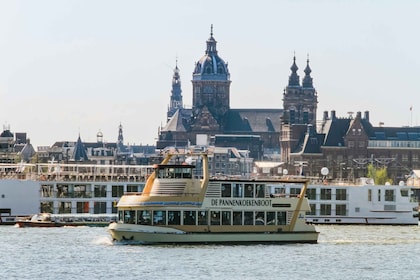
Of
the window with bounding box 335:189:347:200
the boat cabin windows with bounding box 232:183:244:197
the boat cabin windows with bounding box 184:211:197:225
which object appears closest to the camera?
the boat cabin windows with bounding box 184:211:197:225

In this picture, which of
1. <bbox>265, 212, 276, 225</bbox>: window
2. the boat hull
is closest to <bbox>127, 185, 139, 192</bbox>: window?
the boat hull

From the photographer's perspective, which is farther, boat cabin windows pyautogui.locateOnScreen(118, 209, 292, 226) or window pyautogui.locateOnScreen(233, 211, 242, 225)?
window pyautogui.locateOnScreen(233, 211, 242, 225)

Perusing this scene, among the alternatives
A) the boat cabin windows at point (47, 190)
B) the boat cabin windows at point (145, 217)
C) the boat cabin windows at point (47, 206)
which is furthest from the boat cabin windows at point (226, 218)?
the boat cabin windows at point (47, 190)

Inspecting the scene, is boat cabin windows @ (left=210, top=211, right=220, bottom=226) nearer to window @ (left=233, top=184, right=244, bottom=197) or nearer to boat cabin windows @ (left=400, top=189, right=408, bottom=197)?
window @ (left=233, top=184, right=244, bottom=197)

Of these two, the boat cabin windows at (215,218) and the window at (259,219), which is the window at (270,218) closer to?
the window at (259,219)

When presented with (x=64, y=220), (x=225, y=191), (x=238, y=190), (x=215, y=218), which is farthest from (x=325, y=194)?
(x=215, y=218)

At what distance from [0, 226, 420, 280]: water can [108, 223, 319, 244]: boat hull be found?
2.44 ft

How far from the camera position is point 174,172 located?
302 feet

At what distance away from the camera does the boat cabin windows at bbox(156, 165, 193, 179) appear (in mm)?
91812

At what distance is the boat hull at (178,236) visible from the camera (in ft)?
298

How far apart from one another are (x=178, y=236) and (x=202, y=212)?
6.34 feet

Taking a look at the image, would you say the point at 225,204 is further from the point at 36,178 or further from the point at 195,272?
the point at 36,178

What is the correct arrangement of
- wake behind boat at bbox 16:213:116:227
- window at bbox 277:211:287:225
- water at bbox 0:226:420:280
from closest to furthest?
water at bbox 0:226:420:280 → window at bbox 277:211:287:225 → wake behind boat at bbox 16:213:116:227

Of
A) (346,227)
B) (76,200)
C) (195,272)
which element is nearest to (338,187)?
(346,227)
